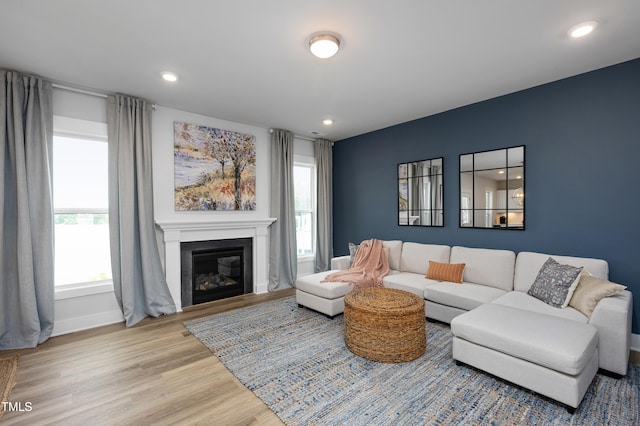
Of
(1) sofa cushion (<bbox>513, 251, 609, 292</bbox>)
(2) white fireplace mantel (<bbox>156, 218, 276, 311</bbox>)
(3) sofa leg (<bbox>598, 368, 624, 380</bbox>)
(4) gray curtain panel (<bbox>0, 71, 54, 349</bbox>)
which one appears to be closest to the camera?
(3) sofa leg (<bbox>598, 368, 624, 380</bbox>)

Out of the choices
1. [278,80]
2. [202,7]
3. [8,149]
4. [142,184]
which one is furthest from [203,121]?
[202,7]

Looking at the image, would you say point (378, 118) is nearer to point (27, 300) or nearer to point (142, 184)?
point (142, 184)

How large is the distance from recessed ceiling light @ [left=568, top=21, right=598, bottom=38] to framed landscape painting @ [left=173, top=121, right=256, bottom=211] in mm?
3862

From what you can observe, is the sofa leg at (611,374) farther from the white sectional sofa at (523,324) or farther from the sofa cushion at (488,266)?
the sofa cushion at (488,266)

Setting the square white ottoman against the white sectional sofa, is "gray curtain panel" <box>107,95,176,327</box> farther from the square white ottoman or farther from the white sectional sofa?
the white sectional sofa

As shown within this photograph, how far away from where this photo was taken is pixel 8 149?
283cm

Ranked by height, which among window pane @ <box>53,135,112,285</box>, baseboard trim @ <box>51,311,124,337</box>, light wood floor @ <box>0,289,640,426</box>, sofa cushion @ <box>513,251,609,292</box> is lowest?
light wood floor @ <box>0,289,640,426</box>

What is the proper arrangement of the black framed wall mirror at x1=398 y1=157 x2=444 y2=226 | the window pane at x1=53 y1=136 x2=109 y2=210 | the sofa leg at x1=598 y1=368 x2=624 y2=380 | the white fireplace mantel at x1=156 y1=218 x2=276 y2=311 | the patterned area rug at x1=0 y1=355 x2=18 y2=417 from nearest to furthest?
the patterned area rug at x1=0 y1=355 x2=18 y2=417
the sofa leg at x1=598 y1=368 x2=624 y2=380
the window pane at x1=53 y1=136 x2=109 y2=210
the white fireplace mantel at x1=156 y1=218 x2=276 y2=311
the black framed wall mirror at x1=398 y1=157 x2=444 y2=226

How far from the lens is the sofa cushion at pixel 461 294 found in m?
2.97

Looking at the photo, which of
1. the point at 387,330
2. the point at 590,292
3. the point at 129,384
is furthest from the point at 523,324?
the point at 129,384

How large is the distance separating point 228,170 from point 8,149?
7.40 feet

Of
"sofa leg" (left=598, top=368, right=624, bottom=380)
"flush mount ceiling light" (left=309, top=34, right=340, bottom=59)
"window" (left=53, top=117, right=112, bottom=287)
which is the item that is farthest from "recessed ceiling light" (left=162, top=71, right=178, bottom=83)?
"sofa leg" (left=598, top=368, right=624, bottom=380)

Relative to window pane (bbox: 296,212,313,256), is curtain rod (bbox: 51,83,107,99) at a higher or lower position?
higher

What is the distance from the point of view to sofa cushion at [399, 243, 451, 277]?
12.6 ft
